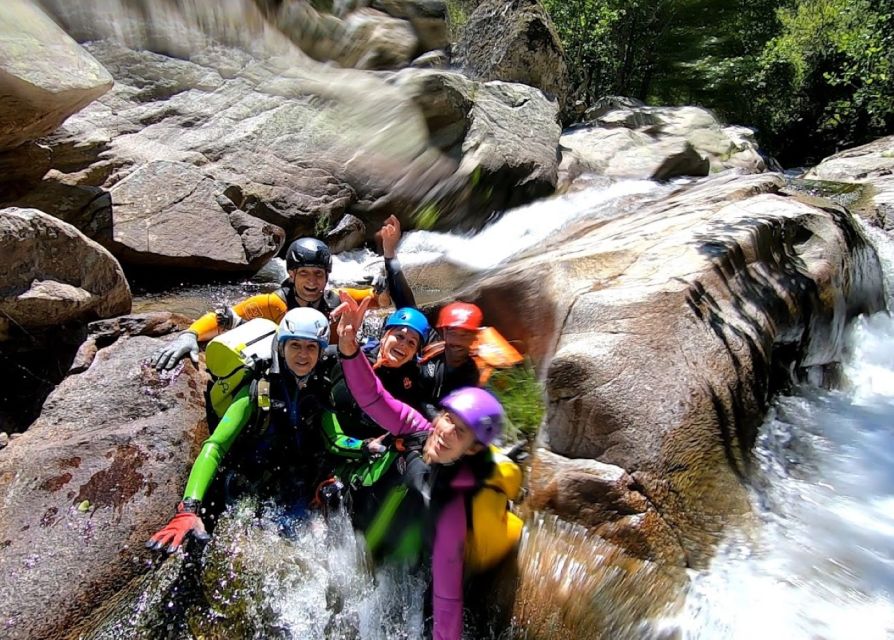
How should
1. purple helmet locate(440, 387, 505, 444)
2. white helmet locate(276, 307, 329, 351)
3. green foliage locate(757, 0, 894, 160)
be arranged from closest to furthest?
purple helmet locate(440, 387, 505, 444) < white helmet locate(276, 307, 329, 351) < green foliage locate(757, 0, 894, 160)

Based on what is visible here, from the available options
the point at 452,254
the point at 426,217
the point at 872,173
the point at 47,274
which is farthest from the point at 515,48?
the point at 47,274

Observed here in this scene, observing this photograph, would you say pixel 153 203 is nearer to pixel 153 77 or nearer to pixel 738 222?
pixel 153 77

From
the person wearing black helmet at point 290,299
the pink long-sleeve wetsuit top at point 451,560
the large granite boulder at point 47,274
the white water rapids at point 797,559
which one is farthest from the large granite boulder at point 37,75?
the pink long-sleeve wetsuit top at point 451,560

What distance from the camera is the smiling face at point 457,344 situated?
12.7ft

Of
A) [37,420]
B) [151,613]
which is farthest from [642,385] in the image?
[37,420]

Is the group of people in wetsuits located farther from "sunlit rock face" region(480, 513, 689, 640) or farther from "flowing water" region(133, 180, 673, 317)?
"flowing water" region(133, 180, 673, 317)

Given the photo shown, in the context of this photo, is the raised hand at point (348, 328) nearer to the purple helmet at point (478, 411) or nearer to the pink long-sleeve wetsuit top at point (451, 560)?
the purple helmet at point (478, 411)

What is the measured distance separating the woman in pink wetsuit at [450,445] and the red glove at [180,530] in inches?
40.7

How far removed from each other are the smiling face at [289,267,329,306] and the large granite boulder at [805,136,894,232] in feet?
29.8

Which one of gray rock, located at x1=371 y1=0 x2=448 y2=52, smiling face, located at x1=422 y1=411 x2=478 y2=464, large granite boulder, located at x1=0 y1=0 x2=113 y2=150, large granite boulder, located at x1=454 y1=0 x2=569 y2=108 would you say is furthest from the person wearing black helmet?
large granite boulder, located at x1=454 y1=0 x2=569 y2=108

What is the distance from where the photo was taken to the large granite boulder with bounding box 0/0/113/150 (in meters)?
4.80

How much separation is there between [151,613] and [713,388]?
361 cm

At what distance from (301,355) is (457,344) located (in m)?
1.10

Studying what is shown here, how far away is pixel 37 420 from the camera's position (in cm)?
353
